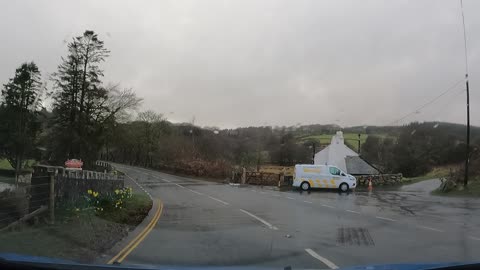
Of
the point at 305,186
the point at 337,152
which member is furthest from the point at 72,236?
the point at 337,152

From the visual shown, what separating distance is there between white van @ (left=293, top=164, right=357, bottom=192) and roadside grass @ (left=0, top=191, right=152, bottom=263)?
2497 cm

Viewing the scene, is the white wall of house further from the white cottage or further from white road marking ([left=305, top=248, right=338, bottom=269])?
white road marking ([left=305, top=248, right=338, bottom=269])

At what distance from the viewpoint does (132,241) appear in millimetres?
11898

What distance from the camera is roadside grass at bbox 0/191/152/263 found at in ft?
31.2

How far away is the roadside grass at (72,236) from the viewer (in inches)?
374

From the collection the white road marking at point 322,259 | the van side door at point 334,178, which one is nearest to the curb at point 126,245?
the white road marking at point 322,259

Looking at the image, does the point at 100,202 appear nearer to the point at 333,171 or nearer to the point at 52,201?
the point at 52,201

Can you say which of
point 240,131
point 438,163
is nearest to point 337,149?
point 438,163

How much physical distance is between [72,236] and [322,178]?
3043cm

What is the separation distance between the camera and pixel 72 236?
1173 centimetres

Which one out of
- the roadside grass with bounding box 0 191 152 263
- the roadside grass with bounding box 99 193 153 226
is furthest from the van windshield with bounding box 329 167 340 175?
the roadside grass with bounding box 0 191 152 263

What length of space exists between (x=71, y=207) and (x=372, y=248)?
8.69m

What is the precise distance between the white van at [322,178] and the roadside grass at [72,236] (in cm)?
2497

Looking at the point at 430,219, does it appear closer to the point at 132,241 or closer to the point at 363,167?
the point at 132,241
